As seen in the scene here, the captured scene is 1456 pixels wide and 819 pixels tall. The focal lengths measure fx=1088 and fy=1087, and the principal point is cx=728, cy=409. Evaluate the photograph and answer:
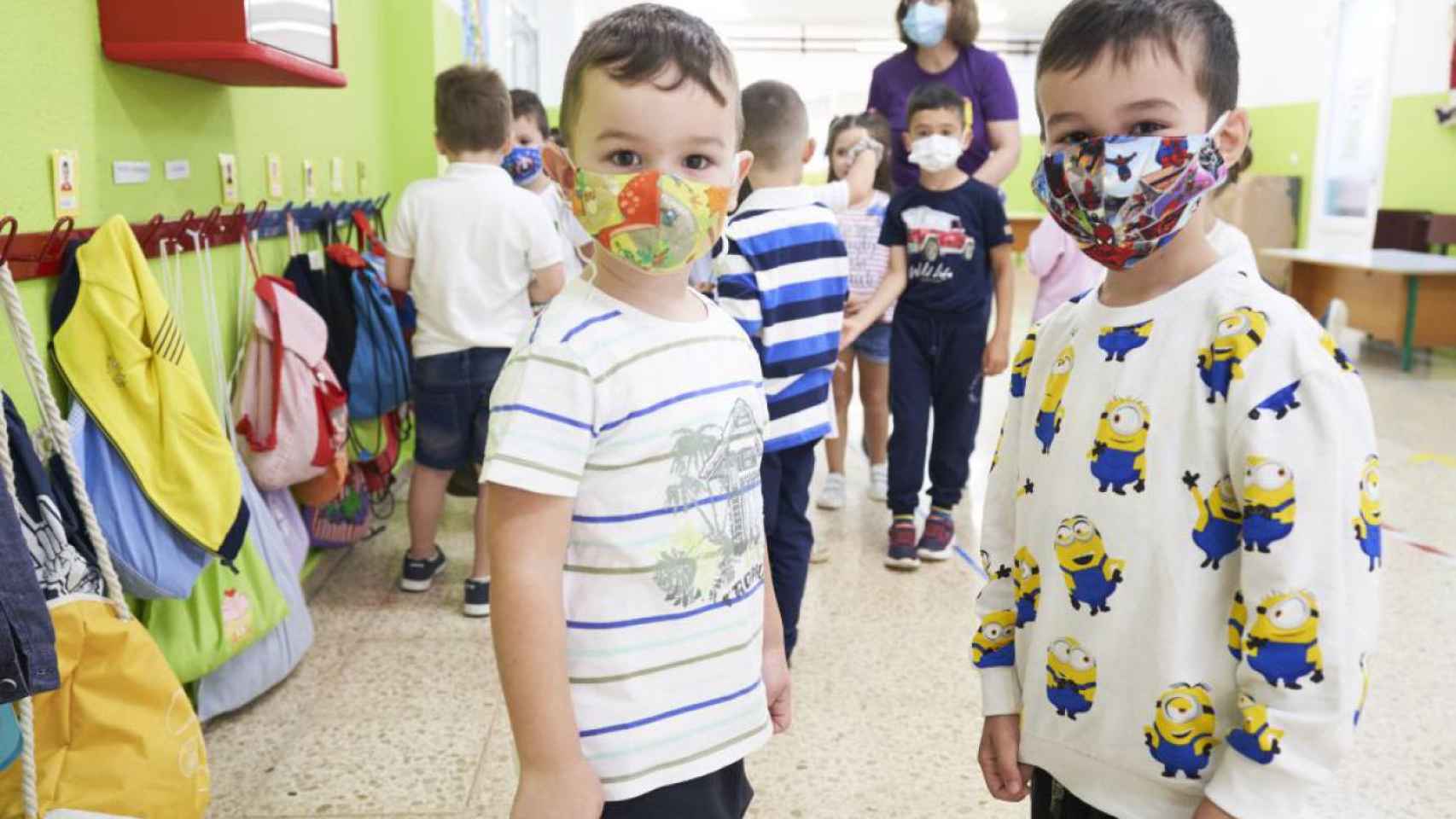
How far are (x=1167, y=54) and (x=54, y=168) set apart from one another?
179cm

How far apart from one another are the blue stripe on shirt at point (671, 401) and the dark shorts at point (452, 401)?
198 cm

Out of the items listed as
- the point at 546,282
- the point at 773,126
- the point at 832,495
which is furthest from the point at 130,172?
the point at 832,495

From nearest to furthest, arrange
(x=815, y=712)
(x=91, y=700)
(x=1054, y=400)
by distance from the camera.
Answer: (x=1054, y=400), (x=91, y=700), (x=815, y=712)

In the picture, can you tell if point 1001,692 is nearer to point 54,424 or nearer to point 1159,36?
point 1159,36

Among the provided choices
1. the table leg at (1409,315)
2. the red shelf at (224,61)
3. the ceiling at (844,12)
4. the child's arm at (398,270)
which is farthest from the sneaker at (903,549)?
the ceiling at (844,12)

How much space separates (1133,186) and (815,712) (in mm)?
1622

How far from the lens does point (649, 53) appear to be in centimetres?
102

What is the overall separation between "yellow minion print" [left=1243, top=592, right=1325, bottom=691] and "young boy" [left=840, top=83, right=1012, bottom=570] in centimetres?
211

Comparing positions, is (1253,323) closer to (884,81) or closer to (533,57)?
(884,81)

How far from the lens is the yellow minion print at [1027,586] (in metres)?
1.12

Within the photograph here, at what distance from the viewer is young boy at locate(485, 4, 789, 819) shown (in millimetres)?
974

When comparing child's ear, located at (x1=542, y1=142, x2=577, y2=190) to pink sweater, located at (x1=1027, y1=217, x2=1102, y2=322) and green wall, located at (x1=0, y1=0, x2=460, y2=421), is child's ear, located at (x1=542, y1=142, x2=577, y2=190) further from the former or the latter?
pink sweater, located at (x1=1027, y1=217, x2=1102, y2=322)

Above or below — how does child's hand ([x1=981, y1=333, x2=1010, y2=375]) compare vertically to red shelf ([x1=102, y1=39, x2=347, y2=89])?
below

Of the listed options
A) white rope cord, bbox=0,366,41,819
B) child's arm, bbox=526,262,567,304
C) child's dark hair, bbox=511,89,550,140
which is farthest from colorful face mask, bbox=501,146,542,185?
white rope cord, bbox=0,366,41,819
